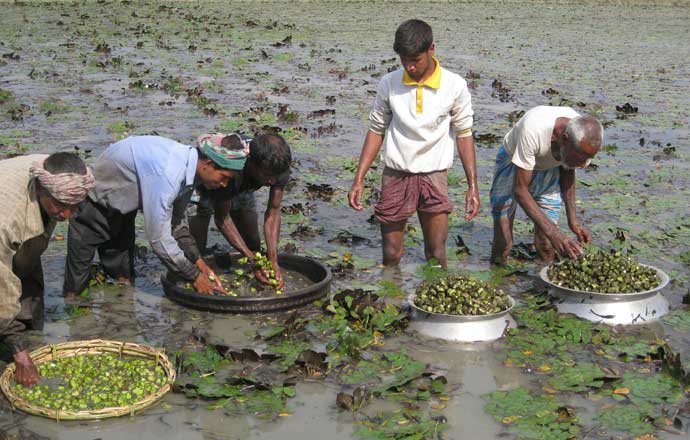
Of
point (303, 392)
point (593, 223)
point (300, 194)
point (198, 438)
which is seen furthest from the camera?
point (300, 194)

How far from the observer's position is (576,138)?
5.35 m

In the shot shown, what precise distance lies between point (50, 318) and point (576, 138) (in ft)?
11.2

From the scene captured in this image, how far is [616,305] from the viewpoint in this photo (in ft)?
17.3

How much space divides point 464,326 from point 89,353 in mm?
2097

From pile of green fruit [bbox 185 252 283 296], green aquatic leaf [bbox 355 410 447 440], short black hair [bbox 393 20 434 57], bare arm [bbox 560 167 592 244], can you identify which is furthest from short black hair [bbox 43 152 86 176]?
bare arm [bbox 560 167 592 244]

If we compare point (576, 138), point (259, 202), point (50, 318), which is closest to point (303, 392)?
point (50, 318)

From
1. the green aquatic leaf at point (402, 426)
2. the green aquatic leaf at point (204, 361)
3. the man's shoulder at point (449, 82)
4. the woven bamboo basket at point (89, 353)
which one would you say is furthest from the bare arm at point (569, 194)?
the woven bamboo basket at point (89, 353)

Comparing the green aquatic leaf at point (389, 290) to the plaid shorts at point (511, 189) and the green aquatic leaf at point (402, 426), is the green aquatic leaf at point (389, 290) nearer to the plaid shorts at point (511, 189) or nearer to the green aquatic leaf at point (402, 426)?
the plaid shorts at point (511, 189)

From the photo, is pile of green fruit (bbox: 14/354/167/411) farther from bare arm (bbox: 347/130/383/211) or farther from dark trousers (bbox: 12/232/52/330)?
bare arm (bbox: 347/130/383/211)

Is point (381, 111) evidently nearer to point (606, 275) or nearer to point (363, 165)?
point (363, 165)

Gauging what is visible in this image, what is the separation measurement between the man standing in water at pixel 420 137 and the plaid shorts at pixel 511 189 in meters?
0.48

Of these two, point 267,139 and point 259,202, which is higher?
point 267,139

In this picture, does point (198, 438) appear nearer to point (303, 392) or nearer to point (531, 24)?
point (303, 392)

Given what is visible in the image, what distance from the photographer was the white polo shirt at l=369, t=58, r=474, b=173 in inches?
221
